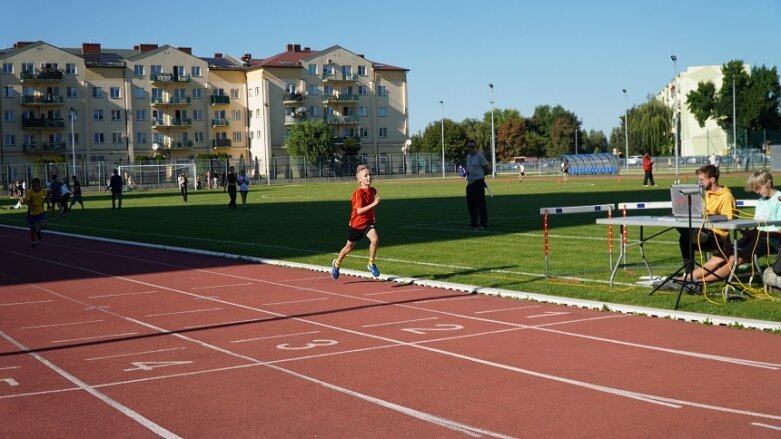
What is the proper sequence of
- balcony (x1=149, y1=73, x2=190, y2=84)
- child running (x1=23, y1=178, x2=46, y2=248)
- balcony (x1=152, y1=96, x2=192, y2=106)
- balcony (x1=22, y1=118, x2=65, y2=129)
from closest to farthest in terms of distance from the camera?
1. child running (x1=23, y1=178, x2=46, y2=248)
2. balcony (x1=22, y1=118, x2=65, y2=129)
3. balcony (x1=149, y1=73, x2=190, y2=84)
4. balcony (x1=152, y1=96, x2=192, y2=106)

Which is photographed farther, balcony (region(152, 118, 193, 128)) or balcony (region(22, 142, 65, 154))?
balcony (region(152, 118, 193, 128))

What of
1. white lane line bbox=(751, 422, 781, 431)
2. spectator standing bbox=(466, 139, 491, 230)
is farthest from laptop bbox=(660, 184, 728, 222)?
spectator standing bbox=(466, 139, 491, 230)

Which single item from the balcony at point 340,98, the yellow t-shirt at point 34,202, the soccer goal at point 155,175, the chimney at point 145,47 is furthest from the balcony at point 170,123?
the yellow t-shirt at point 34,202

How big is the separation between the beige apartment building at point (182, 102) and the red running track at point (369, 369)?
87818mm

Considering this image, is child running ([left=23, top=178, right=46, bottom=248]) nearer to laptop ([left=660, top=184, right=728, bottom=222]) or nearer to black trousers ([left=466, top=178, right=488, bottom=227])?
black trousers ([left=466, top=178, right=488, bottom=227])

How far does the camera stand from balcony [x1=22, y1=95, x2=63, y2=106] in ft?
342

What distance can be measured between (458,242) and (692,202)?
9.64 m

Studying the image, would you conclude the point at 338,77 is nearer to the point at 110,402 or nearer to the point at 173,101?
the point at 173,101

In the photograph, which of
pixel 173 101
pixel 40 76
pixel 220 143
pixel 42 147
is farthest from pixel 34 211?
pixel 220 143

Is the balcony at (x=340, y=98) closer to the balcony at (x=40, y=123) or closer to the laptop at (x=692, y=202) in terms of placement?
the balcony at (x=40, y=123)

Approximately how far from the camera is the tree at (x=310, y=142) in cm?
10800

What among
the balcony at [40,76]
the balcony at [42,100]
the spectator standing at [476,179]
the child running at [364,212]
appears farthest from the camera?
the balcony at [42,100]

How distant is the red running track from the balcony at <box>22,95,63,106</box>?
314 ft

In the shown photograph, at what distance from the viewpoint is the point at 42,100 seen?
10444 cm
